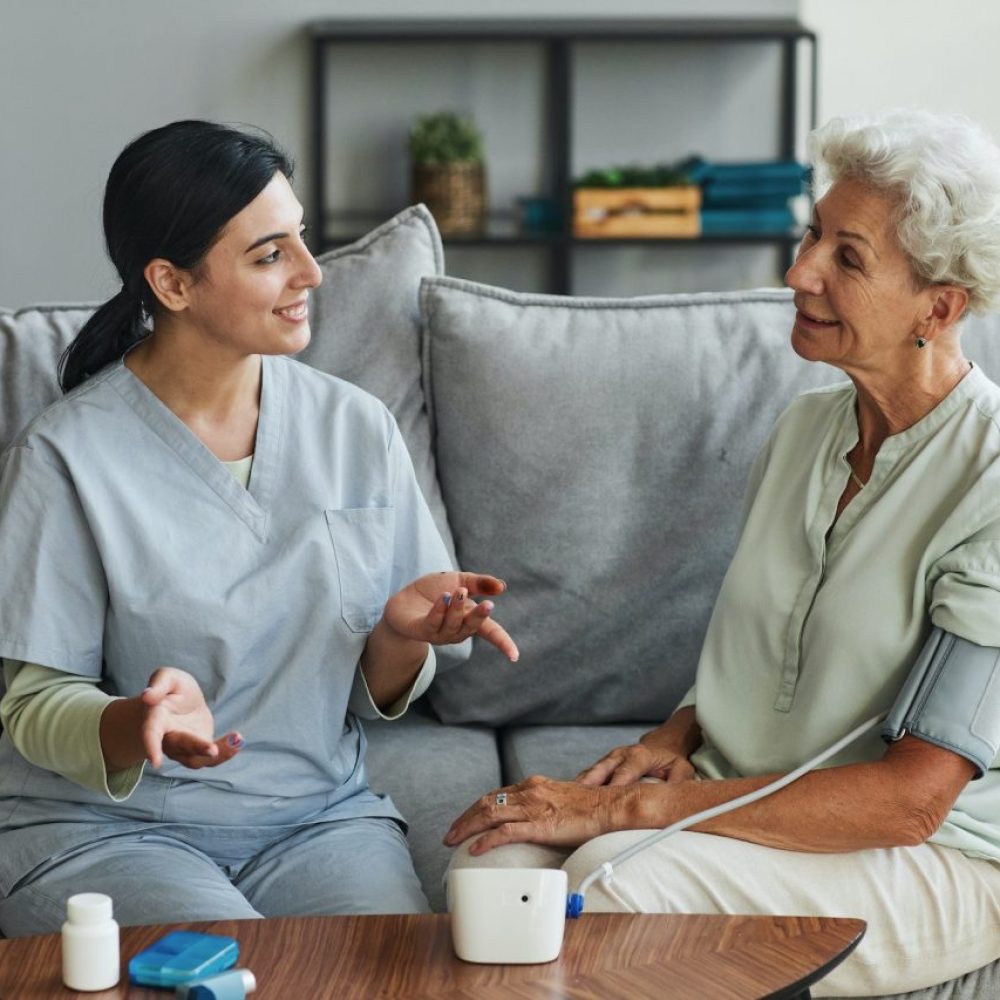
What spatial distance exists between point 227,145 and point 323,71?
2.83m

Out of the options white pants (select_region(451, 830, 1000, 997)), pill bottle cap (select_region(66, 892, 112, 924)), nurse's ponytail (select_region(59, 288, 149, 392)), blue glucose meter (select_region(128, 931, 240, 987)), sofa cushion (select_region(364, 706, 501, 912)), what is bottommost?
sofa cushion (select_region(364, 706, 501, 912))

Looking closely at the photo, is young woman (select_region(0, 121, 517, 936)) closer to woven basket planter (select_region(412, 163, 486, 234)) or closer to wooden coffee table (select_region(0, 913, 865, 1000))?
wooden coffee table (select_region(0, 913, 865, 1000))

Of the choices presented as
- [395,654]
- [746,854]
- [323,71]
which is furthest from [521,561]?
[323,71]

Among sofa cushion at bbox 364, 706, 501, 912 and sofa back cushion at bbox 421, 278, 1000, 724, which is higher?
sofa back cushion at bbox 421, 278, 1000, 724

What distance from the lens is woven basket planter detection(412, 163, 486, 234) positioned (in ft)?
13.7

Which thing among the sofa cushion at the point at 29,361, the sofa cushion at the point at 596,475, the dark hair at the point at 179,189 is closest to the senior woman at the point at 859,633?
the sofa cushion at the point at 596,475

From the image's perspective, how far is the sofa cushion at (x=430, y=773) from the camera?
1.69 meters

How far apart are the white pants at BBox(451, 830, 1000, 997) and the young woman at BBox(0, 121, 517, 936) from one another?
236 mm

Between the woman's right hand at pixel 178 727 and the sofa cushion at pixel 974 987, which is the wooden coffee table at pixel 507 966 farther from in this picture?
the sofa cushion at pixel 974 987

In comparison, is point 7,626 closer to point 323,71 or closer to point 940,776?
point 940,776

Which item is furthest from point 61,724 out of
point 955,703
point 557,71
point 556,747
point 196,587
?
point 557,71

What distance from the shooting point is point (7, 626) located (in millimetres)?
1483

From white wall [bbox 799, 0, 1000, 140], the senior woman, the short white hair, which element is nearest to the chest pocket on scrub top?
the senior woman

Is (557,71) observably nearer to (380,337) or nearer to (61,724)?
(380,337)
